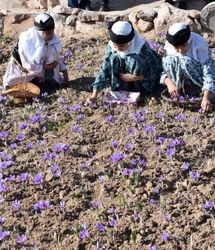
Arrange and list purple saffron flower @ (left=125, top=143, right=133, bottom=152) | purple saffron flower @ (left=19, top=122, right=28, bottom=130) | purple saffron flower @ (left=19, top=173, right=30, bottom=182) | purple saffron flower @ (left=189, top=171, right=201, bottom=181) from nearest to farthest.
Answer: purple saffron flower @ (left=189, top=171, right=201, bottom=181)
purple saffron flower @ (left=19, top=173, right=30, bottom=182)
purple saffron flower @ (left=125, top=143, right=133, bottom=152)
purple saffron flower @ (left=19, top=122, right=28, bottom=130)

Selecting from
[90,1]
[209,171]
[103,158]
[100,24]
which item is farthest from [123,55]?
[90,1]

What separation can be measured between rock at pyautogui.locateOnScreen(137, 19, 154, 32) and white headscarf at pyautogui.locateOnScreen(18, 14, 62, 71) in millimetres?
2110

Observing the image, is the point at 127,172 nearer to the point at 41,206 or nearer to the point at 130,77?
the point at 41,206

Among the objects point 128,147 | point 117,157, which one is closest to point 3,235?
point 117,157

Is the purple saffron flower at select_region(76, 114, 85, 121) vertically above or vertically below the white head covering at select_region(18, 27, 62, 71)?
below

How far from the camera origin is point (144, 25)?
31.6 ft

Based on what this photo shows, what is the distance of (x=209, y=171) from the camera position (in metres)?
5.76

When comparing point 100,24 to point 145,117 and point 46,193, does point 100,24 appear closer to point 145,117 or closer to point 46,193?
point 145,117

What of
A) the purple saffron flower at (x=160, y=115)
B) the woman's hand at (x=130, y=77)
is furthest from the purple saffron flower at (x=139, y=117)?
the woman's hand at (x=130, y=77)

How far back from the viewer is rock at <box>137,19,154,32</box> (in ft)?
31.5

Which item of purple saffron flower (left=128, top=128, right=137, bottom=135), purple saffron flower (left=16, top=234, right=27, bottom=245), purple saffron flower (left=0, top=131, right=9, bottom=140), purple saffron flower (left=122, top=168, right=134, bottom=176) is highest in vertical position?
purple saffron flower (left=122, top=168, right=134, bottom=176)

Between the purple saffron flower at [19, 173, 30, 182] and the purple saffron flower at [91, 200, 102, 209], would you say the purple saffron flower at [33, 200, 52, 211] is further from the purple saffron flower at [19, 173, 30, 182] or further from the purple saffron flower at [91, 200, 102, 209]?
the purple saffron flower at [19, 173, 30, 182]

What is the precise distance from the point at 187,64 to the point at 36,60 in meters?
1.80

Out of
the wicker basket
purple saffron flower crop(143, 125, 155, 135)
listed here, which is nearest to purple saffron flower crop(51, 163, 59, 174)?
purple saffron flower crop(143, 125, 155, 135)
